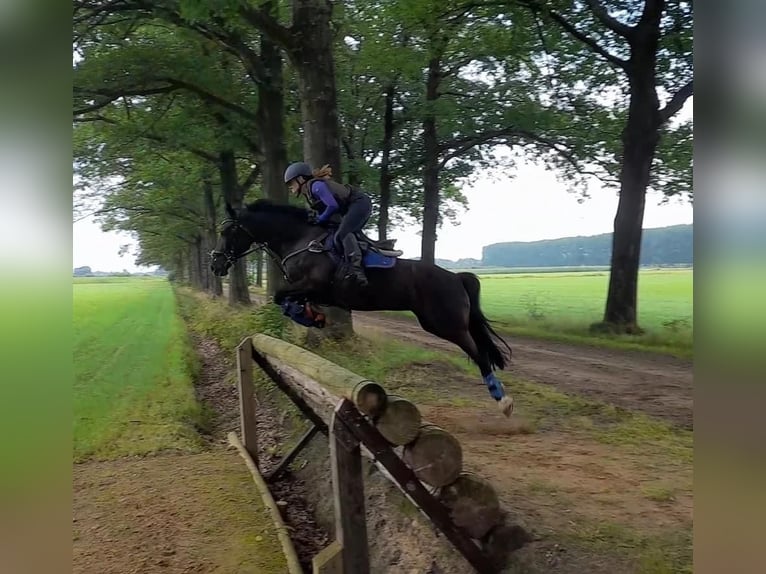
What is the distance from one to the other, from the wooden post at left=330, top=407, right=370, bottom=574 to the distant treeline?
723 mm

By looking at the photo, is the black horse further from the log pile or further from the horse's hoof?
the log pile

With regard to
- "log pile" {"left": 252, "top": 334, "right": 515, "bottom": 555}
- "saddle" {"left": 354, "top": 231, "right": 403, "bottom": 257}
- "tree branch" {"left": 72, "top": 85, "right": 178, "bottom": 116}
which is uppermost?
"tree branch" {"left": 72, "top": 85, "right": 178, "bottom": 116}

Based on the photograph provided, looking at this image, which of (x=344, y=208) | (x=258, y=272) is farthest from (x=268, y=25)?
(x=258, y=272)

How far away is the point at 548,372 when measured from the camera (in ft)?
6.27

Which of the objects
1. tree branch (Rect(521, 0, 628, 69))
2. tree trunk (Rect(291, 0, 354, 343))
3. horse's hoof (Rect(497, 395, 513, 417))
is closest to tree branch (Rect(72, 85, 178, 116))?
tree trunk (Rect(291, 0, 354, 343))

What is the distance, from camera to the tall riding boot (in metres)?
1.80

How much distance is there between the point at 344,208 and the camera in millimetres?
1836

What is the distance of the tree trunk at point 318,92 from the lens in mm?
1968

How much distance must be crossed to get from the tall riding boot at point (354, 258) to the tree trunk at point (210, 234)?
0.48m

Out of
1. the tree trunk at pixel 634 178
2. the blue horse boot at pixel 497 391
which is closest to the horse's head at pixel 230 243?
the blue horse boot at pixel 497 391

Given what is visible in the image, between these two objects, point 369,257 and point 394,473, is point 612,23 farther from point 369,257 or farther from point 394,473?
point 394,473
